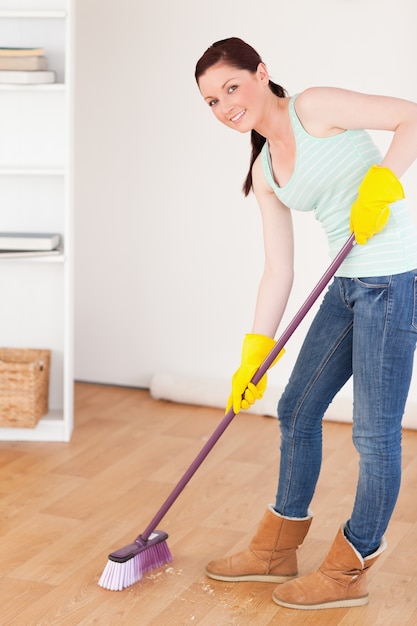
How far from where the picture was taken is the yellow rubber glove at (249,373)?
2168 millimetres

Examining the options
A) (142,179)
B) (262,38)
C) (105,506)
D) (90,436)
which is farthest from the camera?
(142,179)

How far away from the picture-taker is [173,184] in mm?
3902

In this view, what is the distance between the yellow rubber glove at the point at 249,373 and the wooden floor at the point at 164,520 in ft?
1.46

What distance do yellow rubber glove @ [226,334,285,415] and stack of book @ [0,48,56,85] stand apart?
1.43 meters

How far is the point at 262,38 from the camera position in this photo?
3684 mm

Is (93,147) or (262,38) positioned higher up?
(262,38)

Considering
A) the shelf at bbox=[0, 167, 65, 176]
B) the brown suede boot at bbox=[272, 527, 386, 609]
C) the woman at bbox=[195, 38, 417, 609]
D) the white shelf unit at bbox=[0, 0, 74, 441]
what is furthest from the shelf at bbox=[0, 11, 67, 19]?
the brown suede boot at bbox=[272, 527, 386, 609]

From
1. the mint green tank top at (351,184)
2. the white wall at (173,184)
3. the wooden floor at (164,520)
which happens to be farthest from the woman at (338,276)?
the white wall at (173,184)

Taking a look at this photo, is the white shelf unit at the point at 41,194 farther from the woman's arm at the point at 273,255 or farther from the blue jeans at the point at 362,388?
the blue jeans at the point at 362,388

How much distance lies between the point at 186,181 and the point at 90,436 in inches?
44.1

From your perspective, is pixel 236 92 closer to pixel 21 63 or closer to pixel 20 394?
pixel 21 63

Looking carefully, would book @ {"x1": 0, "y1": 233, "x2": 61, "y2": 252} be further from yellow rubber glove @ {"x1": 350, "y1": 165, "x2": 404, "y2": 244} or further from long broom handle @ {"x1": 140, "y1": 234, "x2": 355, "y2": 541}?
yellow rubber glove @ {"x1": 350, "y1": 165, "x2": 404, "y2": 244}

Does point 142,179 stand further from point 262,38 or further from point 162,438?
point 162,438

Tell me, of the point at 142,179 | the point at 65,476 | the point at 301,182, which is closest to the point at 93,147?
the point at 142,179
